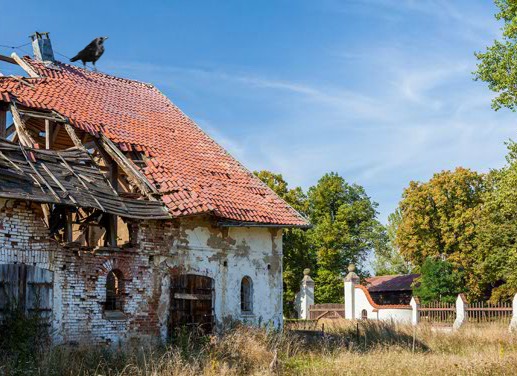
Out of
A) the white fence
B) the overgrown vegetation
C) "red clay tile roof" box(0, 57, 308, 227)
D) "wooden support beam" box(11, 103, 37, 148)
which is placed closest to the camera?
the overgrown vegetation

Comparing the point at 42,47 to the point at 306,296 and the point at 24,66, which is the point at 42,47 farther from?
the point at 306,296

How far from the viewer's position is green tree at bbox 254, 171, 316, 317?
39031mm

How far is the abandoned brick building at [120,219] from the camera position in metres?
14.1

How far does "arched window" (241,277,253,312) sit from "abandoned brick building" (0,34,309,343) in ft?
0.13

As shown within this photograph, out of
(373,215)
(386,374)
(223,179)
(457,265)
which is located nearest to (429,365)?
(386,374)

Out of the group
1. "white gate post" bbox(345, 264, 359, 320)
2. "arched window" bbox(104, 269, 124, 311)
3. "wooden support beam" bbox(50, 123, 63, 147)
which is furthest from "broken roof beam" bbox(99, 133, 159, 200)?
"white gate post" bbox(345, 264, 359, 320)

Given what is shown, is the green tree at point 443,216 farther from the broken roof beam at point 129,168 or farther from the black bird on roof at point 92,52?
the broken roof beam at point 129,168

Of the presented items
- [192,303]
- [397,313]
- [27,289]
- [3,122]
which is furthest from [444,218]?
[27,289]

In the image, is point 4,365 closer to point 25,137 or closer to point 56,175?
point 56,175

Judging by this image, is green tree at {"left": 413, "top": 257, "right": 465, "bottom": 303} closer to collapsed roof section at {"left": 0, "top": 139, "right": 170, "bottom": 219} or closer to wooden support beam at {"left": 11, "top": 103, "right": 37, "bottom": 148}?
collapsed roof section at {"left": 0, "top": 139, "right": 170, "bottom": 219}

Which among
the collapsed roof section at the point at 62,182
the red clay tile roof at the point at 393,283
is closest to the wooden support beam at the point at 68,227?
the collapsed roof section at the point at 62,182

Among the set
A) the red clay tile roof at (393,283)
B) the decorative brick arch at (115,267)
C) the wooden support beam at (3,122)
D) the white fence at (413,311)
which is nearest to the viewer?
the decorative brick arch at (115,267)

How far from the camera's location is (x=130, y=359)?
1279cm

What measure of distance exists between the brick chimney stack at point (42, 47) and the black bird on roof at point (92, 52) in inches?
47.1
